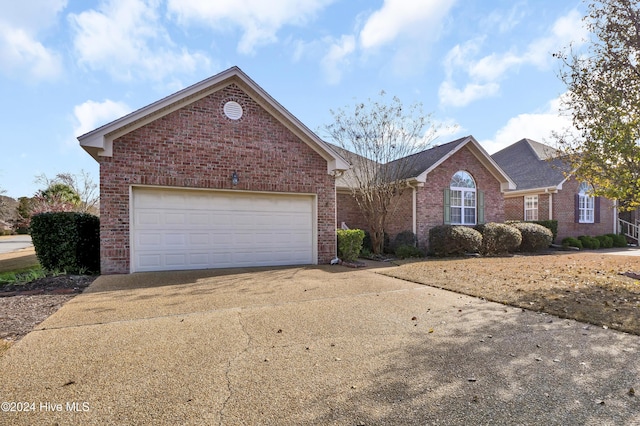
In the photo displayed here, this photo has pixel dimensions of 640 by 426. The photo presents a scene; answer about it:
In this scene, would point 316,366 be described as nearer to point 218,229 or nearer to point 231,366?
point 231,366

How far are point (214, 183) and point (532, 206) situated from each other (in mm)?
17563

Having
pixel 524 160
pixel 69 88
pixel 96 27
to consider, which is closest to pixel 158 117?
pixel 96 27

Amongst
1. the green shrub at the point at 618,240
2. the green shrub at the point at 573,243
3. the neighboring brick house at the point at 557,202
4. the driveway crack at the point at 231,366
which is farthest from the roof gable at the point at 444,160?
the driveway crack at the point at 231,366

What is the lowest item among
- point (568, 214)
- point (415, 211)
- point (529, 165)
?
point (568, 214)

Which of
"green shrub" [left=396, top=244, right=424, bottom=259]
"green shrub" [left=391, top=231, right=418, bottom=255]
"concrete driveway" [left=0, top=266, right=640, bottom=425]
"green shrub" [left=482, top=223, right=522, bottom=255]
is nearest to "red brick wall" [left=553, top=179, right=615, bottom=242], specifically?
"green shrub" [left=482, top=223, right=522, bottom=255]

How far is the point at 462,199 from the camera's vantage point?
14.9 meters

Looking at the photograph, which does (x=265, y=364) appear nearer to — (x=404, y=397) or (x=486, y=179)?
(x=404, y=397)

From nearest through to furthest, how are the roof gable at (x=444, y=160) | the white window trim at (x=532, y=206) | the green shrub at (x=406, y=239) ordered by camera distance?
the green shrub at (x=406, y=239) < the roof gable at (x=444, y=160) < the white window trim at (x=532, y=206)

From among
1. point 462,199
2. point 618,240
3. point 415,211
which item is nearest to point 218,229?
point 415,211

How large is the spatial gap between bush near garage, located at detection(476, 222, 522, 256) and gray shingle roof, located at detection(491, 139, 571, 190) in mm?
4934

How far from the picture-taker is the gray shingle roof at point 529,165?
17.7 meters

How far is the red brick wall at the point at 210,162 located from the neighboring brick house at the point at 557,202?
12.9 m

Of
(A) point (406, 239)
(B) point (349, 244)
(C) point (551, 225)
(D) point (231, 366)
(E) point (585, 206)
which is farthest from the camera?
(E) point (585, 206)

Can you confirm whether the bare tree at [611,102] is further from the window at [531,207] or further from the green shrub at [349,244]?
the window at [531,207]
